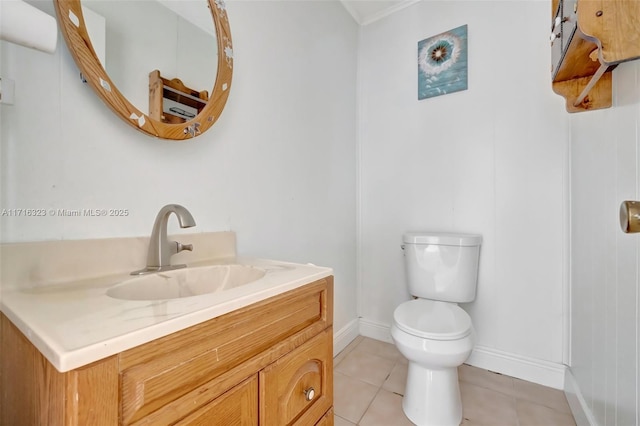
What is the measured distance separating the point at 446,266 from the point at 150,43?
156 cm

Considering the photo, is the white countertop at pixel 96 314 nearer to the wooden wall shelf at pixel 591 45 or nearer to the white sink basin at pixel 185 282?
the white sink basin at pixel 185 282

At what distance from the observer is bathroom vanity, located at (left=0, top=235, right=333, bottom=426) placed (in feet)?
1.15

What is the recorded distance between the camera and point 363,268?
2002 mm

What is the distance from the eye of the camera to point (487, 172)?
5.26ft

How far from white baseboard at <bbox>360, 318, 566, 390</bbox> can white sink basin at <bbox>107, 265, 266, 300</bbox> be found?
4.93 feet

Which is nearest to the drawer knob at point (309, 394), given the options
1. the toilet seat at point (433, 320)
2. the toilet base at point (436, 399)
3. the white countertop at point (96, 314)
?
the white countertop at point (96, 314)

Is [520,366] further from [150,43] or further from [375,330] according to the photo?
[150,43]

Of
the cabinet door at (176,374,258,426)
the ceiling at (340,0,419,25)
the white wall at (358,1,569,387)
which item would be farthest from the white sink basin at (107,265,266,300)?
the ceiling at (340,0,419,25)

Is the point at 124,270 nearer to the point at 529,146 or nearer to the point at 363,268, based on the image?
the point at 363,268

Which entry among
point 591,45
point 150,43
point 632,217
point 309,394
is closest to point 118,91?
point 150,43

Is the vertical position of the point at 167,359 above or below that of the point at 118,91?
below

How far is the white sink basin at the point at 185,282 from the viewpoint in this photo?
2.24 ft

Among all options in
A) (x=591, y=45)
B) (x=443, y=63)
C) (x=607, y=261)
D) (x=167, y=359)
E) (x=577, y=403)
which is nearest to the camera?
(x=167, y=359)

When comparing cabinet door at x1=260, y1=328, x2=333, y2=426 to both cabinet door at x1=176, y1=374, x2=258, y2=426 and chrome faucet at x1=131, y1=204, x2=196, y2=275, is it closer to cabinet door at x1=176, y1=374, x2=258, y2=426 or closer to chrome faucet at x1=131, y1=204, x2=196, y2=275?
cabinet door at x1=176, y1=374, x2=258, y2=426
